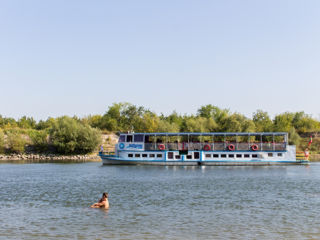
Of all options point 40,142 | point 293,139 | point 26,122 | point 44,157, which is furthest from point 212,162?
point 26,122

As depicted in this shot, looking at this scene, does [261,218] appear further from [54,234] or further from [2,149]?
[2,149]

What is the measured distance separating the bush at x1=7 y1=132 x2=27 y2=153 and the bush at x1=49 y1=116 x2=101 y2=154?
841 centimetres

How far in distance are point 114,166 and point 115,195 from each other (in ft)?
102

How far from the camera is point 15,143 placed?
99188 mm

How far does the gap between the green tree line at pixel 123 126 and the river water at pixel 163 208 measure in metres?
34.2

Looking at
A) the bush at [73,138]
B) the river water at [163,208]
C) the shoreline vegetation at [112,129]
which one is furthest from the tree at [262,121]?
the river water at [163,208]

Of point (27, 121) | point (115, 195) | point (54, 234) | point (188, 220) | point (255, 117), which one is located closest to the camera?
point (54, 234)

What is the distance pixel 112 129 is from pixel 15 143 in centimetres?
4131

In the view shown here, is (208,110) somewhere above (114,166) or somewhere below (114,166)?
above

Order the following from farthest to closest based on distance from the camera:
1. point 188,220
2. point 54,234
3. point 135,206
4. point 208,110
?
point 208,110, point 135,206, point 188,220, point 54,234

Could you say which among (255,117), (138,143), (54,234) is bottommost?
(54,234)

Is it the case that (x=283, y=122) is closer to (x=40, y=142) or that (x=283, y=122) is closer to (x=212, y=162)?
(x=212, y=162)

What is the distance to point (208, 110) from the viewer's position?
15075 centimetres

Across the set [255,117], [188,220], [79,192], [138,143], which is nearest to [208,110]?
[255,117]
